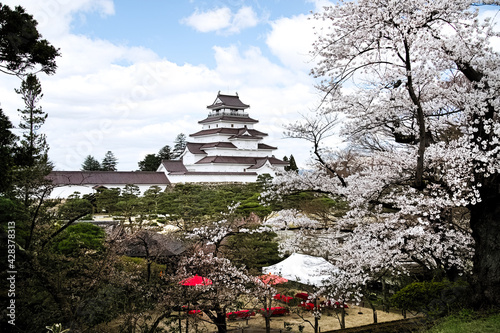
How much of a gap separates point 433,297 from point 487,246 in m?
2.33

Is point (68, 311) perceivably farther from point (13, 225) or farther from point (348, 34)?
point (348, 34)

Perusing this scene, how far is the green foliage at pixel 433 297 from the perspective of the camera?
6766 mm

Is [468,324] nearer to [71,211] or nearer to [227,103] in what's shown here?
[71,211]

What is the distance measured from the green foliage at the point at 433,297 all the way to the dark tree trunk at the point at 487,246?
0.54m

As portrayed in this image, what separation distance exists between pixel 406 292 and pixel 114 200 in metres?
22.0

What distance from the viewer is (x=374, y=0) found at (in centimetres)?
582

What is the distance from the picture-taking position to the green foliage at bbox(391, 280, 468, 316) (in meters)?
6.77

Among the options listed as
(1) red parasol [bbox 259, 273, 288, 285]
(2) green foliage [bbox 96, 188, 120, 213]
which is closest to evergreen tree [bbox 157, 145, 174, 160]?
(2) green foliage [bbox 96, 188, 120, 213]

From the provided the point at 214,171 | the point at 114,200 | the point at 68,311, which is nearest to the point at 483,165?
the point at 68,311

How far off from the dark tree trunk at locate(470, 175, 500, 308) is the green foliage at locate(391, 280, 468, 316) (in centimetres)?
54

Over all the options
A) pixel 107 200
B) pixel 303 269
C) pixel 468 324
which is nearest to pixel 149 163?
pixel 107 200

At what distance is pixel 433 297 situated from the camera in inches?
320

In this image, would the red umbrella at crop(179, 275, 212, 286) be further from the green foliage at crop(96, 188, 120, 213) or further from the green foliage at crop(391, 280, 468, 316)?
the green foliage at crop(96, 188, 120, 213)

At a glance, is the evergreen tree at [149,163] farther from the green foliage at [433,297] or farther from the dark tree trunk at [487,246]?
the dark tree trunk at [487,246]
